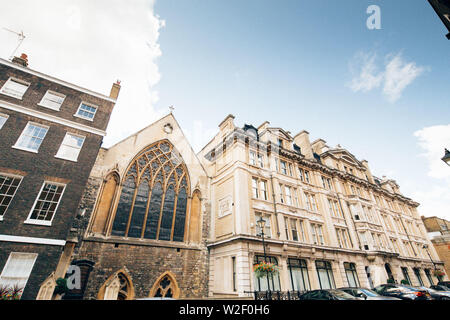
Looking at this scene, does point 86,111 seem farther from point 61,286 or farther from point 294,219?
point 294,219

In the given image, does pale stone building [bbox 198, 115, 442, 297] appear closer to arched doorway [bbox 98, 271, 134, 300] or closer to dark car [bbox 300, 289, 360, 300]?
dark car [bbox 300, 289, 360, 300]

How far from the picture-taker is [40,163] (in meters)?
13.3

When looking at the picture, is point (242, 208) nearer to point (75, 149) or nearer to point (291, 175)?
point (291, 175)

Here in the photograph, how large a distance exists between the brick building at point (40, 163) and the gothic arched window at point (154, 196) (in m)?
3.64

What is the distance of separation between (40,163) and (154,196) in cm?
798

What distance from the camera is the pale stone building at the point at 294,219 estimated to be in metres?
17.4

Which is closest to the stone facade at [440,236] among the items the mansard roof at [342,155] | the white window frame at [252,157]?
the mansard roof at [342,155]

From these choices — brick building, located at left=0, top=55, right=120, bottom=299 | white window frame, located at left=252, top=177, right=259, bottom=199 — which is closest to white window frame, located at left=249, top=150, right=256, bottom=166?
white window frame, located at left=252, top=177, right=259, bottom=199

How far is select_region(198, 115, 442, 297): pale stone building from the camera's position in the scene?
685 inches

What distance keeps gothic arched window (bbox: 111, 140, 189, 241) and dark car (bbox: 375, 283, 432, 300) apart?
52.8ft

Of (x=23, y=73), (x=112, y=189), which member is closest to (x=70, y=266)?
(x=112, y=189)

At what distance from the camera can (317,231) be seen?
2244cm

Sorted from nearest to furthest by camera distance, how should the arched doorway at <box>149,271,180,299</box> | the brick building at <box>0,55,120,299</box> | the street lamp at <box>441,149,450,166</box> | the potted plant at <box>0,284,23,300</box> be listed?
the potted plant at <box>0,284,23,300</box> → the street lamp at <box>441,149,450,166</box> → the brick building at <box>0,55,120,299</box> → the arched doorway at <box>149,271,180,299</box>

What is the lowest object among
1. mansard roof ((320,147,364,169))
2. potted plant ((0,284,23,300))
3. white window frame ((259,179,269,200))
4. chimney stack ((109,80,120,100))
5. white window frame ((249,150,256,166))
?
potted plant ((0,284,23,300))
